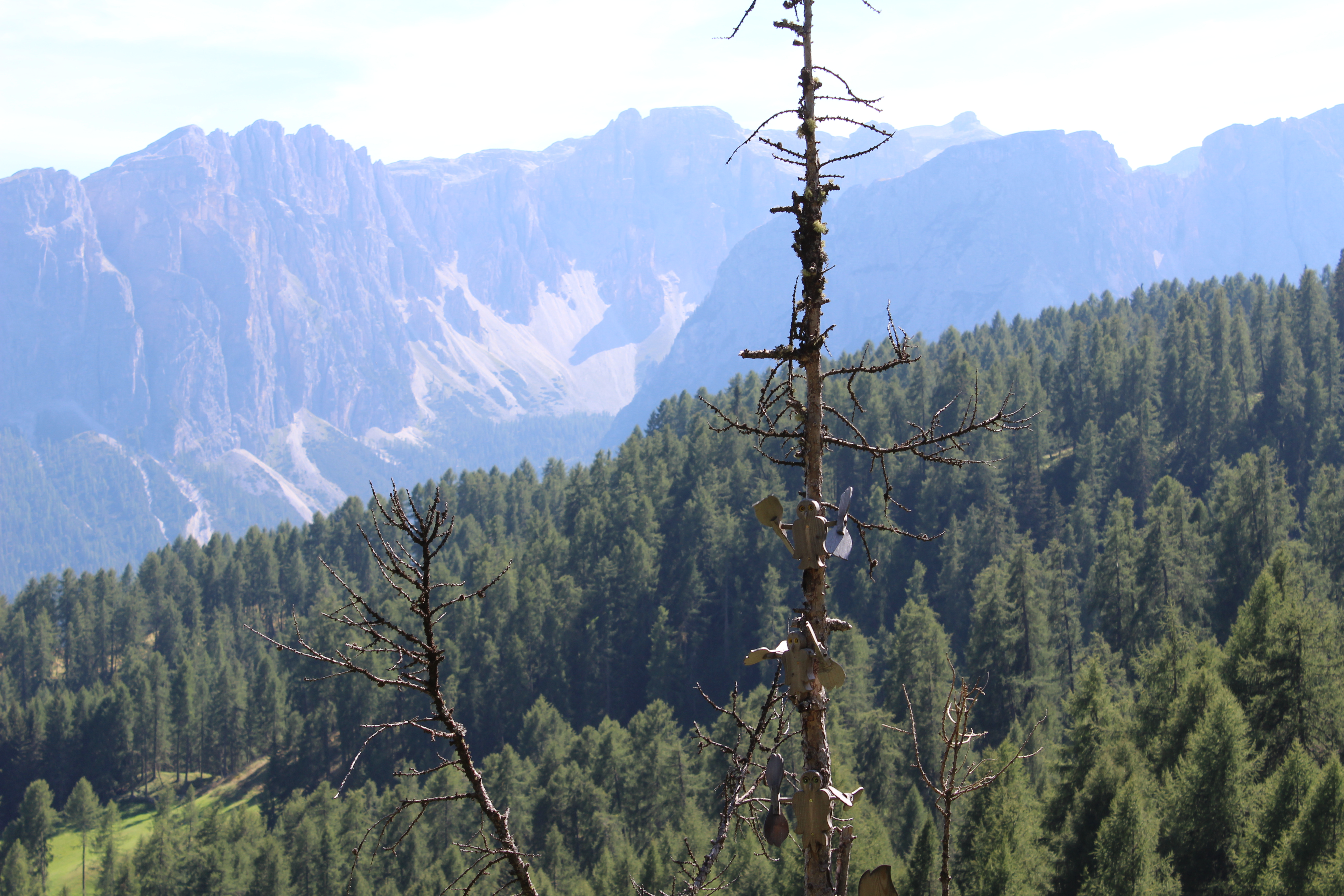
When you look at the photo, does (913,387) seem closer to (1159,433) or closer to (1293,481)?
(1159,433)

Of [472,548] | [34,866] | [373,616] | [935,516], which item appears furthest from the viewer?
[472,548]

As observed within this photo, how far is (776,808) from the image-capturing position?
25.6 feet

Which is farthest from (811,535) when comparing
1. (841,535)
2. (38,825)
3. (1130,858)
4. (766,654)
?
(38,825)

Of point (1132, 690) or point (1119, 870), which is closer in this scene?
point (1119, 870)

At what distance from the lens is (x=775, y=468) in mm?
106438

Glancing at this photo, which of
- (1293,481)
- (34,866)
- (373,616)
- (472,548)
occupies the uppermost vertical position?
(373,616)

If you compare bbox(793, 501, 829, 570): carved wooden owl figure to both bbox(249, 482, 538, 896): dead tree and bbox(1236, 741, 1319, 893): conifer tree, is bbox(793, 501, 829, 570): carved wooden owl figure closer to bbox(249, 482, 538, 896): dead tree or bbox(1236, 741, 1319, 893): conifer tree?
bbox(249, 482, 538, 896): dead tree

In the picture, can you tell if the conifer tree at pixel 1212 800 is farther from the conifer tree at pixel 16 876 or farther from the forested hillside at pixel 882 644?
the conifer tree at pixel 16 876

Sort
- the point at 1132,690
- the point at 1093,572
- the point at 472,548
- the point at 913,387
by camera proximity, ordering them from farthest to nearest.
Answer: the point at 472,548 → the point at 913,387 → the point at 1093,572 → the point at 1132,690

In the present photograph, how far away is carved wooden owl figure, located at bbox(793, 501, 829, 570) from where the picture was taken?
25.6 feet

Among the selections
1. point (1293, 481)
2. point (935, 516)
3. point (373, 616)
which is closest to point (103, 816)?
point (935, 516)

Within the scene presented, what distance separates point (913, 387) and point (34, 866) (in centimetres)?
9731

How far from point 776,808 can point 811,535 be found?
2.12 m

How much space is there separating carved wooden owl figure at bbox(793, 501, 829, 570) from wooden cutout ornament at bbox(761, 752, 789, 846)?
1.49m
